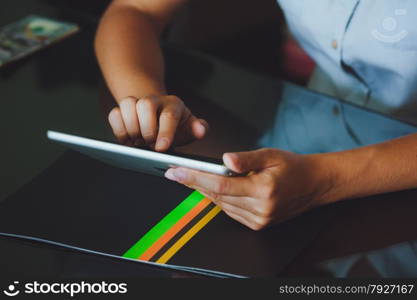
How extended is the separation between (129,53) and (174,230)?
0.47 metres

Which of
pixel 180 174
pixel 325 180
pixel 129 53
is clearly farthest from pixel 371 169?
pixel 129 53

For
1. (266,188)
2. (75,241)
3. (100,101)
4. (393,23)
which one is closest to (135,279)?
(75,241)

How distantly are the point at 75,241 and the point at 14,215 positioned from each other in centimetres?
12

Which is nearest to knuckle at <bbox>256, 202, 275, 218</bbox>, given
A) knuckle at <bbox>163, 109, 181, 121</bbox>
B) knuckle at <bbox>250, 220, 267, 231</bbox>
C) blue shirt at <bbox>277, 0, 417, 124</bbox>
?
knuckle at <bbox>250, 220, 267, 231</bbox>

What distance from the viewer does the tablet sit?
69 centimetres

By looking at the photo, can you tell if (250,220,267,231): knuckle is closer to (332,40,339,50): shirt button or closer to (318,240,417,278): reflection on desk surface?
(318,240,417,278): reflection on desk surface

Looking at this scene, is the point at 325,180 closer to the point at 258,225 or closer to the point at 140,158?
the point at 258,225

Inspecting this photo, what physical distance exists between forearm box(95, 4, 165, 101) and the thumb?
0.33 metres

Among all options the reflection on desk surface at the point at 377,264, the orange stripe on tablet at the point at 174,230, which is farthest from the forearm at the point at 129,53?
the reflection on desk surface at the point at 377,264

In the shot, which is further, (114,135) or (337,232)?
(114,135)

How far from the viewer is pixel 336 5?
104 centimetres

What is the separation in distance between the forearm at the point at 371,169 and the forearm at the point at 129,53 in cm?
38

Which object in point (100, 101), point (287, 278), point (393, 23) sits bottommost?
point (287, 278)

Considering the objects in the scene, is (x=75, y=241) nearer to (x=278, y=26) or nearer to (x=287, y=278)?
(x=287, y=278)
